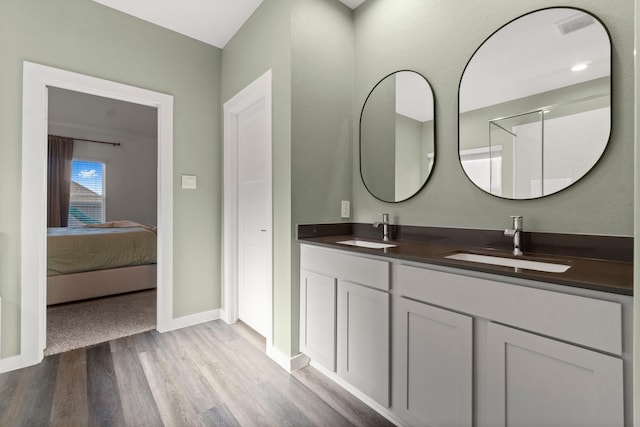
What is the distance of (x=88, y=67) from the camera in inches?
89.7

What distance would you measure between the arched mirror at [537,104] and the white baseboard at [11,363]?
10.2 feet

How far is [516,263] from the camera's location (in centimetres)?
135

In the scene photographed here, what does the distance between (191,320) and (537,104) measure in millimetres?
3000

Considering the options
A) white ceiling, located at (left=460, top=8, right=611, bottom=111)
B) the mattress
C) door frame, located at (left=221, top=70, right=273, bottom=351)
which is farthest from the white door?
the mattress

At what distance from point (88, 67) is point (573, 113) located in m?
3.11

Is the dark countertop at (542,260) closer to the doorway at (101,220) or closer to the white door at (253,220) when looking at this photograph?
→ the white door at (253,220)

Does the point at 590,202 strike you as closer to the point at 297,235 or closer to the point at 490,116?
the point at 490,116

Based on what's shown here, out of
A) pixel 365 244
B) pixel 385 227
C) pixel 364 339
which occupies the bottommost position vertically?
pixel 364 339

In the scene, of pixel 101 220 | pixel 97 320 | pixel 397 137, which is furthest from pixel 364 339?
pixel 101 220

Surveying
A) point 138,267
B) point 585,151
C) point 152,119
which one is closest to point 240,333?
point 138,267

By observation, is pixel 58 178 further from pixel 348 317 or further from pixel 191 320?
pixel 348 317

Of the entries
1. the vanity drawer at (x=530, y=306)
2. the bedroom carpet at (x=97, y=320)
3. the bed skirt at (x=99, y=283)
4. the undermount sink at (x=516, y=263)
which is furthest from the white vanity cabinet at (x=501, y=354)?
the bed skirt at (x=99, y=283)

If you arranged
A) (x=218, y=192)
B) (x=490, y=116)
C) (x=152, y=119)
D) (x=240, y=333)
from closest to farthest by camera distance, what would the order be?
(x=490, y=116) < (x=240, y=333) < (x=218, y=192) < (x=152, y=119)

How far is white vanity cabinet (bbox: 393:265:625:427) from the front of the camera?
88 centimetres
